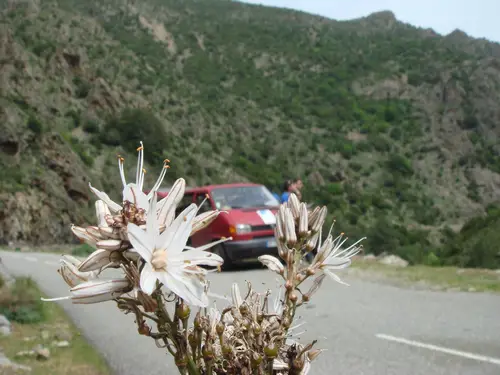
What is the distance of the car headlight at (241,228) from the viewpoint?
12.5 meters

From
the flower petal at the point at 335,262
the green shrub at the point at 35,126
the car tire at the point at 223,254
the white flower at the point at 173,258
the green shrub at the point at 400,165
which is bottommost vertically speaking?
the green shrub at the point at 400,165

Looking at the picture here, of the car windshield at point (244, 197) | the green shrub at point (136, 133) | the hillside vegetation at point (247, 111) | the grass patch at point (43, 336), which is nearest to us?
the grass patch at point (43, 336)

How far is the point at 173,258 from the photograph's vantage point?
1087mm

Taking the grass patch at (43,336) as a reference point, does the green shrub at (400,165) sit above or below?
below

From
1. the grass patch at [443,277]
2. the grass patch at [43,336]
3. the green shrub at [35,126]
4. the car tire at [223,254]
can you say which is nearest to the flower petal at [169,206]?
the grass patch at [43,336]

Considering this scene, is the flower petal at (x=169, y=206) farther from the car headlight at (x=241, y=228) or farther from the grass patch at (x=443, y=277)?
the car headlight at (x=241, y=228)

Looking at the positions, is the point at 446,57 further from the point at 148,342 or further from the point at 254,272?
the point at 148,342

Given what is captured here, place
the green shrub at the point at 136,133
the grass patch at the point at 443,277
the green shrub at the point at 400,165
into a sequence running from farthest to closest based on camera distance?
1. the green shrub at the point at 400,165
2. the green shrub at the point at 136,133
3. the grass patch at the point at 443,277

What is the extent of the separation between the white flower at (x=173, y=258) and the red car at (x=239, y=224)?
1085 centimetres

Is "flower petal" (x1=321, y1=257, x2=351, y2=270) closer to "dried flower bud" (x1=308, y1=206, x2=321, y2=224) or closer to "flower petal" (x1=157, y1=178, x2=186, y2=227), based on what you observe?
"dried flower bud" (x1=308, y1=206, x2=321, y2=224)

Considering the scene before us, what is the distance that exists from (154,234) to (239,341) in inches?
12.0

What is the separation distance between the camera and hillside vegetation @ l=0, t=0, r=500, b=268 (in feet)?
114

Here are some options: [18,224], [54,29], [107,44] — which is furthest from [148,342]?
[107,44]

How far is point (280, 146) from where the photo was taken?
5706 centimetres
